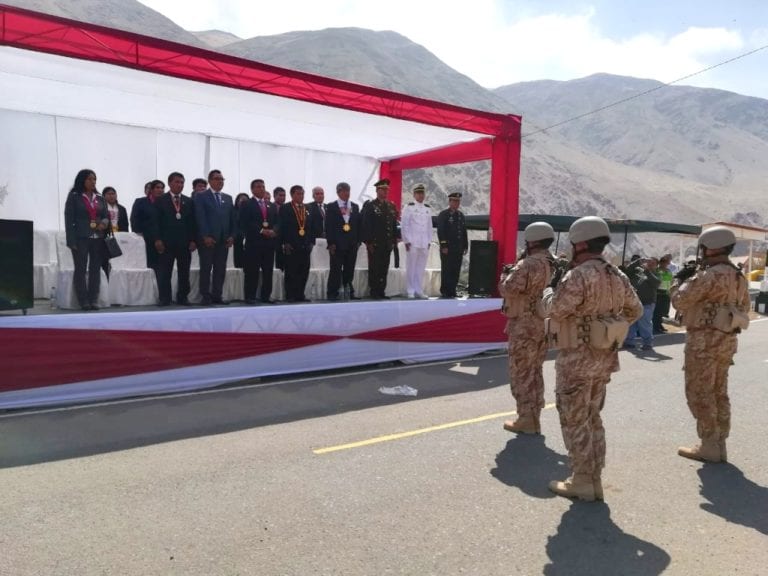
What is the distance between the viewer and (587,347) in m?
3.77

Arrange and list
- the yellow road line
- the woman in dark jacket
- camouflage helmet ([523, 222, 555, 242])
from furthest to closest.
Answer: the woman in dark jacket, camouflage helmet ([523, 222, 555, 242]), the yellow road line

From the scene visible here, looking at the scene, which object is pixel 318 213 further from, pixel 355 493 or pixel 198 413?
Answer: pixel 355 493

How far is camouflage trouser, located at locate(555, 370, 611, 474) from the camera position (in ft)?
12.3

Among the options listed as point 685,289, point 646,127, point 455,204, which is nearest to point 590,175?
point 646,127

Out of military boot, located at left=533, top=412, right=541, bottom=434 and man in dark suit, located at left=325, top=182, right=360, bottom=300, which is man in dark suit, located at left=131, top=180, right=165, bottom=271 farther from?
military boot, located at left=533, top=412, right=541, bottom=434

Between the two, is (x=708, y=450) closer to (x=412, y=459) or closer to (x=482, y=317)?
(x=412, y=459)

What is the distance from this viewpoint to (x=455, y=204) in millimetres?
9859

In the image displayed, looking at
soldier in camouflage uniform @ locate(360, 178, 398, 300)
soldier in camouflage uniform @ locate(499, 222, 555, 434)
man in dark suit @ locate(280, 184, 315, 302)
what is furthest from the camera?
soldier in camouflage uniform @ locate(360, 178, 398, 300)

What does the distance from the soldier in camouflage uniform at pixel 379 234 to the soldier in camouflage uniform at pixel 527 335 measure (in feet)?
13.2

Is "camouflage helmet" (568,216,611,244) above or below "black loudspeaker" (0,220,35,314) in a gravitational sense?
above

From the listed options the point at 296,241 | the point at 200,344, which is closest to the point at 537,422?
the point at 200,344

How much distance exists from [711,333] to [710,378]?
355 millimetres

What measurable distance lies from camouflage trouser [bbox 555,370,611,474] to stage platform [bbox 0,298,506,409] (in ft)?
13.5

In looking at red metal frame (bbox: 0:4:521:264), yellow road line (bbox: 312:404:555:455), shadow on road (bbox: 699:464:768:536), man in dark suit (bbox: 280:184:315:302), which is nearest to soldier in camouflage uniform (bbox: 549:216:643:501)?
shadow on road (bbox: 699:464:768:536)
